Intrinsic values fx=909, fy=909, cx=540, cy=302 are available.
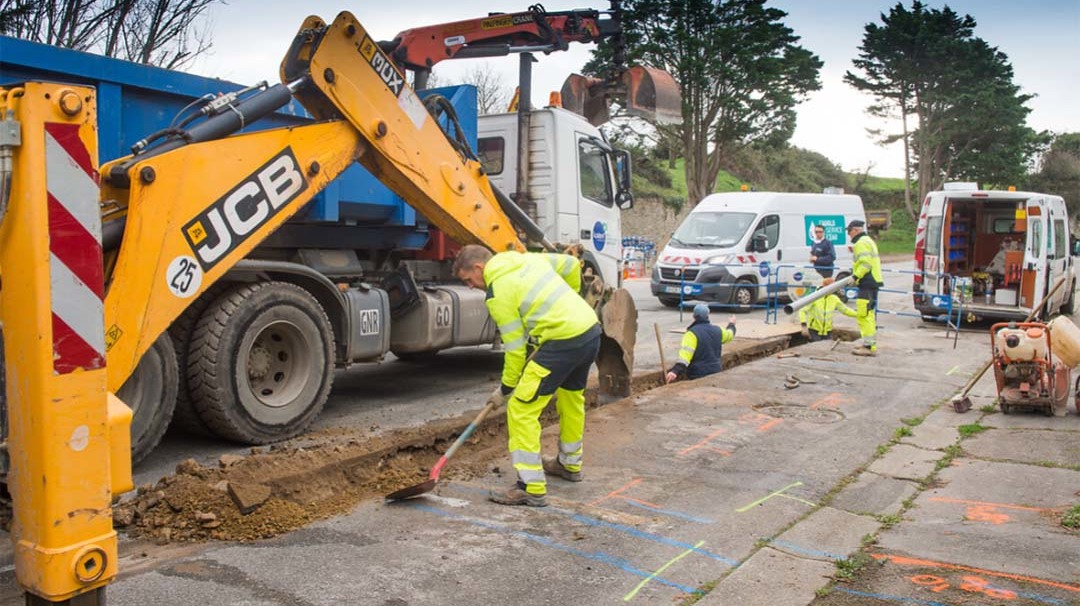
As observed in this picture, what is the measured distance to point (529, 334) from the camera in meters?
5.41

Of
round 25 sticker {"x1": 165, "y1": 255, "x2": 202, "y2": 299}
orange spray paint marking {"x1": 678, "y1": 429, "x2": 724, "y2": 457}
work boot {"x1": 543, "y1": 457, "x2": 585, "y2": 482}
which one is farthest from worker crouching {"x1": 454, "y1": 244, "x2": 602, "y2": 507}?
round 25 sticker {"x1": 165, "y1": 255, "x2": 202, "y2": 299}

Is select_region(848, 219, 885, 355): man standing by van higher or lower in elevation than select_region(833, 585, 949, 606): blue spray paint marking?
higher

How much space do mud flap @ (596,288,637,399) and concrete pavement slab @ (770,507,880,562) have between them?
10.4ft

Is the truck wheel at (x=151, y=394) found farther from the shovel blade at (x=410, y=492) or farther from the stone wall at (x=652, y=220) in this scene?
the stone wall at (x=652, y=220)

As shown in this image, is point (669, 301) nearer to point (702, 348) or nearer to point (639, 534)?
point (702, 348)

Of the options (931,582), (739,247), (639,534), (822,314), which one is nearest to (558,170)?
(822,314)

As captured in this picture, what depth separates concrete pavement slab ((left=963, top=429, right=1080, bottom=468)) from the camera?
6328 mm

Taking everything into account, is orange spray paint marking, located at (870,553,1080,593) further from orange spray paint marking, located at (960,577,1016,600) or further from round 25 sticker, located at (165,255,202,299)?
round 25 sticker, located at (165,255,202,299)

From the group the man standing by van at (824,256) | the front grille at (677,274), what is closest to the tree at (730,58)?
the front grille at (677,274)

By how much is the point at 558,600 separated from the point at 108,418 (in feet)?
6.39

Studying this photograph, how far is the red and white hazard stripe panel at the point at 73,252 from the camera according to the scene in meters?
2.57

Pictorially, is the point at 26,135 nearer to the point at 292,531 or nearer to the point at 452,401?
the point at 292,531

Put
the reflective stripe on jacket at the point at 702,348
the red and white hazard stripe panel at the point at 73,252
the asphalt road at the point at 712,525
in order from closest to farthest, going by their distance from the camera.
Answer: the red and white hazard stripe panel at the point at 73,252 → the asphalt road at the point at 712,525 → the reflective stripe on jacket at the point at 702,348

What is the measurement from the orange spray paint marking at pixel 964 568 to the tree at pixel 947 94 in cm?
3920
